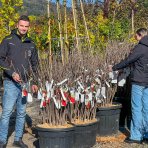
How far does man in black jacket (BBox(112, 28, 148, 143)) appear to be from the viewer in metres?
6.07

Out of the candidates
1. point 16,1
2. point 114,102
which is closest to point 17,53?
point 114,102

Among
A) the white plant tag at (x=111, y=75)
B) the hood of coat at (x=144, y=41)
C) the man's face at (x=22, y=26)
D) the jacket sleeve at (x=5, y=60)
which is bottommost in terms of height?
the white plant tag at (x=111, y=75)

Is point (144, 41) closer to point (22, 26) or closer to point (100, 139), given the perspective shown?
point (100, 139)

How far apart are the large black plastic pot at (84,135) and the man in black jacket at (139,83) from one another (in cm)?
81

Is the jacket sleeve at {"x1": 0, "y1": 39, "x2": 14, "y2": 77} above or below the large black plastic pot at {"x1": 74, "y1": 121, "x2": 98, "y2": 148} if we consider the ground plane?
above

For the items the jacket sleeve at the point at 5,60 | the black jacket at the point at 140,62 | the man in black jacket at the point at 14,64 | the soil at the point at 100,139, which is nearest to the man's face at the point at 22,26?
the man in black jacket at the point at 14,64

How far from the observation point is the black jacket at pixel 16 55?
5387mm

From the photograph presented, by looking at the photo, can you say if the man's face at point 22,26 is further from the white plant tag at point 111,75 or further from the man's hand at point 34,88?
the white plant tag at point 111,75

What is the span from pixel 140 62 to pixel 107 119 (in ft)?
3.89

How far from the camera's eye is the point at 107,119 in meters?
6.63

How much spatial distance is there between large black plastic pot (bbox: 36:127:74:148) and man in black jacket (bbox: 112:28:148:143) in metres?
1.40

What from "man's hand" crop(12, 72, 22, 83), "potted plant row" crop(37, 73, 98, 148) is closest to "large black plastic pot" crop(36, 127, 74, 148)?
"potted plant row" crop(37, 73, 98, 148)

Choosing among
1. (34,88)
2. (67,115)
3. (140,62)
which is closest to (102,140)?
(67,115)

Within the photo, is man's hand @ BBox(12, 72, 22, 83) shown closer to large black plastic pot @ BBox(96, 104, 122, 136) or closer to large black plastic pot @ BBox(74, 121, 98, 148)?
large black plastic pot @ BBox(74, 121, 98, 148)
